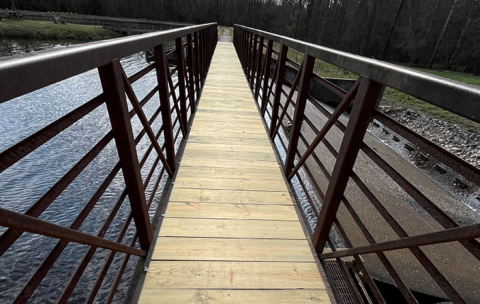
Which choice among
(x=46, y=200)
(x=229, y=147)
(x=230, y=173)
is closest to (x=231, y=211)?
(x=230, y=173)

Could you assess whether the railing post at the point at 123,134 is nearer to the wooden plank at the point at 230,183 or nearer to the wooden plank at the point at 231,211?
the wooden plank at the point at 231,211

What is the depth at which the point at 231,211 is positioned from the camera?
2172 millimetres

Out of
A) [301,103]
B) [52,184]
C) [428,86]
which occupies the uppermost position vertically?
[428,86]

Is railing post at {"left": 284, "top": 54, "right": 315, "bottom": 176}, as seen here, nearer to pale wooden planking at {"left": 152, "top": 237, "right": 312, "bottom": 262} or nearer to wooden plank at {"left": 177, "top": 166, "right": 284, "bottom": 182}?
wooden plank at {"left": 177, "top": 166, "right": 284, "bottom": 182}

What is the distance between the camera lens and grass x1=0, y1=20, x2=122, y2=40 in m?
25.5

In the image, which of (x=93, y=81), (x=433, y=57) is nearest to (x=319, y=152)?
(x=93, y=81)

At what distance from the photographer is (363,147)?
1.41 metres

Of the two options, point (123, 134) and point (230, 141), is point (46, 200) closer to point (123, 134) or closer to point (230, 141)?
point (123, 134)

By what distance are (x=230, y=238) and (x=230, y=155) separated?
128cm

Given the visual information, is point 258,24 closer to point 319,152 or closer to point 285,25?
point 285,25

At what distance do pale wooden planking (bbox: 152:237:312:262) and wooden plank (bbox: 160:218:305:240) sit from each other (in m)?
0.05

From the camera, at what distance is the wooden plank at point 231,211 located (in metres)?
2.10

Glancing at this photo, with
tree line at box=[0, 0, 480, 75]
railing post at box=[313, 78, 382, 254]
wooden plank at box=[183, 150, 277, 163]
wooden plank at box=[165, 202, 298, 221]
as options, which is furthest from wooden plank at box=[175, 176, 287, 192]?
tree line at box=[0, 0, 480, 75]

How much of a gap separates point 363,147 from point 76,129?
42.5ft
